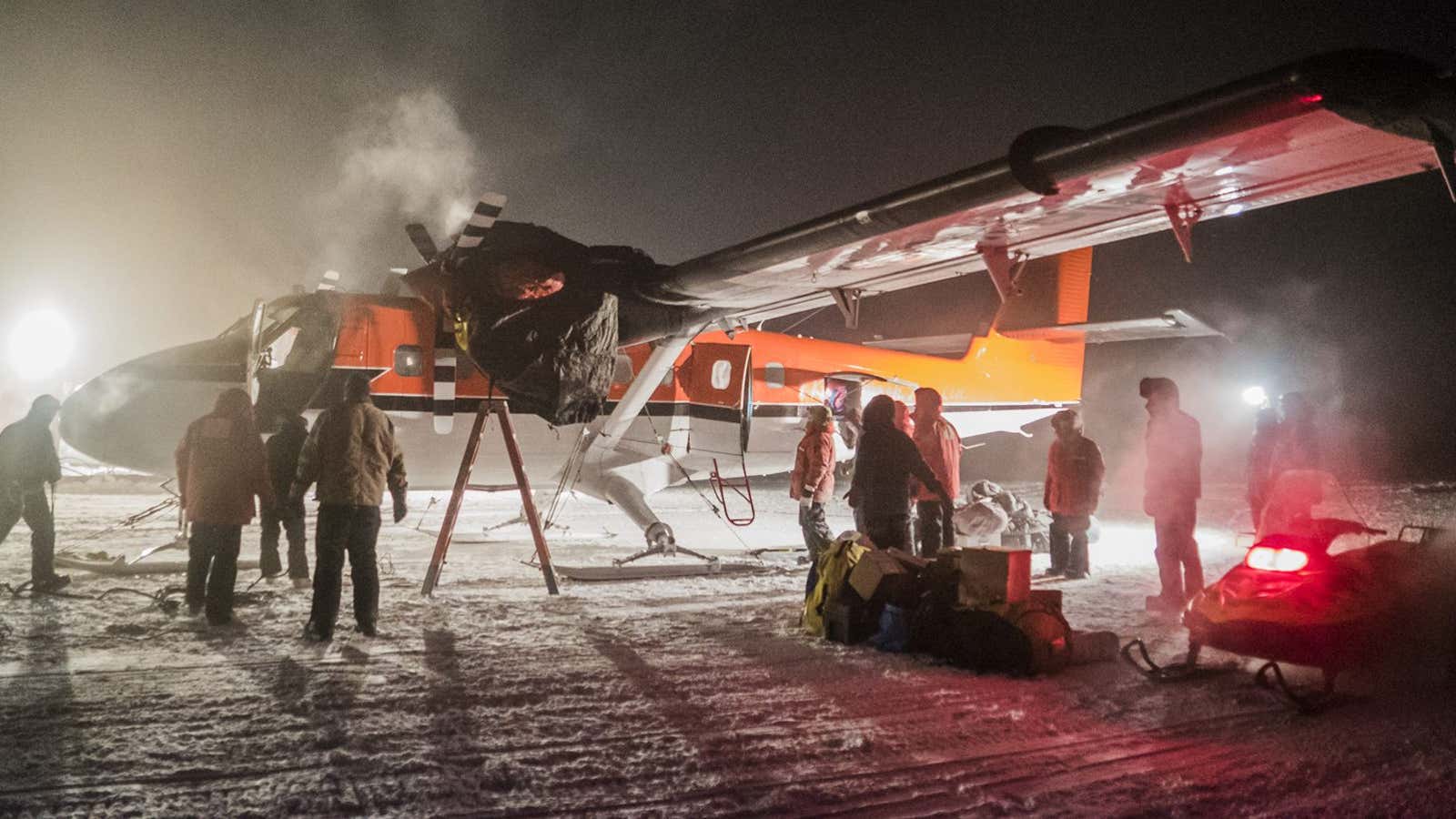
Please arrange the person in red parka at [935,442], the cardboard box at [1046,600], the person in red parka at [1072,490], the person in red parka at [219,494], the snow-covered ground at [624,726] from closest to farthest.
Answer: the snow-covered ground at [624,726], the cardboard box at [1046,600], the person in red parka at [219,494], the person in red parka at [1072,490], the person in red parka at [935,442]

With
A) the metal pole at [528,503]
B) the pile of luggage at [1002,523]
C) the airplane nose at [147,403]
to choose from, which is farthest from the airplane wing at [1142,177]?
the airplane nose at [147,403]

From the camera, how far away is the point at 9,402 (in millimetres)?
24375

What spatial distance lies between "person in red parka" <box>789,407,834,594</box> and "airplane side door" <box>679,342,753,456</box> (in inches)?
88.8

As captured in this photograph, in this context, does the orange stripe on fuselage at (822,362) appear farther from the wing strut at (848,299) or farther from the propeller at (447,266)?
the wing strut at (848,299)

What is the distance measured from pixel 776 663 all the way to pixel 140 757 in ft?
11.1

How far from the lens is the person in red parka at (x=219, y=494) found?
6.22m

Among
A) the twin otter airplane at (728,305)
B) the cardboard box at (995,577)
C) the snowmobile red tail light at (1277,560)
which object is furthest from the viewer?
the cardboard box at (995,577)

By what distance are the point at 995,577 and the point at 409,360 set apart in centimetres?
712

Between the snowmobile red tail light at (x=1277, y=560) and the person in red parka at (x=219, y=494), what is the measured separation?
699 cm

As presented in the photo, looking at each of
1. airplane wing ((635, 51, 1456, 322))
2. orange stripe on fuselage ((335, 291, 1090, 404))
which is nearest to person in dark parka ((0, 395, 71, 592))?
orange stripe on fuselage ((335, 291, 1090, 404))

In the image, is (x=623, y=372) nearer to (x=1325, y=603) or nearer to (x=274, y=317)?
(x=274, y=317)

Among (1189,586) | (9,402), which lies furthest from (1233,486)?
(9,402)

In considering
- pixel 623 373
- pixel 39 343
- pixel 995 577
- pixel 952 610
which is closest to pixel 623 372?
pixel 623 373

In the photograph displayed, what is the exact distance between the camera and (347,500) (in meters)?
5.83
